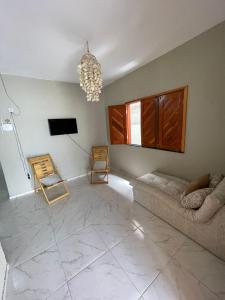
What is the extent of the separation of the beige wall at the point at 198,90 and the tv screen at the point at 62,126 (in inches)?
69.9

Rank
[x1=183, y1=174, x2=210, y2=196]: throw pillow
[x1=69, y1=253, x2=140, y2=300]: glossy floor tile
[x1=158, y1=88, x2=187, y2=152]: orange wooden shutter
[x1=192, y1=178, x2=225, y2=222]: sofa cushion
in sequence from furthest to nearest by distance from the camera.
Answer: [x1=158, y1=88, x2=187, y2=152]: orange wooden shutter, [x1=183, y1=174, x2=210, y2=196]: throw pillow, [x1=192, y1=178, x2=225, y2=222]: sofa cushion, [x1=69, y1=253, x2=140, y2=300]: glossy floor tile

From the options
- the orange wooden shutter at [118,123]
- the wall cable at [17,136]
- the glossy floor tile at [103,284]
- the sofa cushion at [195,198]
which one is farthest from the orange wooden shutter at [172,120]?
the wall cable at [17,136]

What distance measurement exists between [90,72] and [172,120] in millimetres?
1484

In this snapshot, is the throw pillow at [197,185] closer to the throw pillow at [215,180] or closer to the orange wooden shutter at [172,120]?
the throw pillow at [215,180]

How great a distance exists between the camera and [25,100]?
2.78 metres

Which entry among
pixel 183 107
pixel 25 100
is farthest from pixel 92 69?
pixel 25 100

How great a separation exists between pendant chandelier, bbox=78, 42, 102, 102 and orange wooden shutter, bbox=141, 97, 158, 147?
45.6 inches

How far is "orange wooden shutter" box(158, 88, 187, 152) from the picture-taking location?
211 centimetres

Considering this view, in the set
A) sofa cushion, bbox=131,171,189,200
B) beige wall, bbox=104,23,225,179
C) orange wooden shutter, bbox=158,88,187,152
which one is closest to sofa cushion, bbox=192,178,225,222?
sofa cushion, bbox=131,171,189,200

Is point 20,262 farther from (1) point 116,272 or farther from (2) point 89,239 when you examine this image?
(1) point 116,272

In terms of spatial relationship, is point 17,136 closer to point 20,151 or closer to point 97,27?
point 20,151

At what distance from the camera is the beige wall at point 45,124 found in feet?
8.90

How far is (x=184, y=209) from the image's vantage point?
5.25 feet

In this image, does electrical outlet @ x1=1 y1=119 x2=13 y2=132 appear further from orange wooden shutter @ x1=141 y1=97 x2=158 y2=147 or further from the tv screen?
orange wooden shutter @ x1=141 y1=97 x2=158 y2=147
